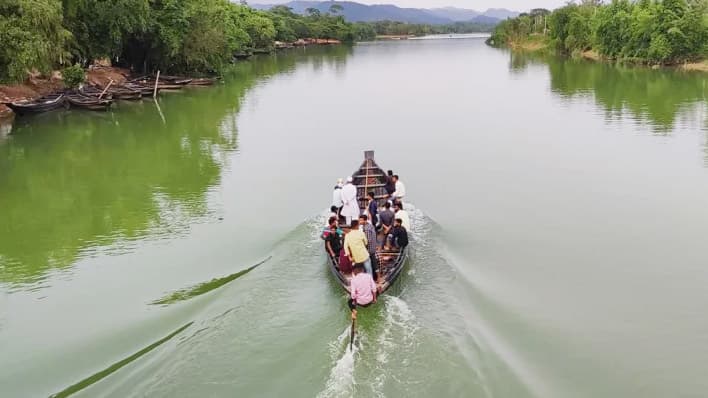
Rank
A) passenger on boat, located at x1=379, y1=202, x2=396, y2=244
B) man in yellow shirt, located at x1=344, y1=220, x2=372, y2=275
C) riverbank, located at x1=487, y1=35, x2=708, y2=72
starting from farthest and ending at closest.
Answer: riverbank, located at x1=487, y1=35, x2=708, y2=72 → passenger on boat, located at x1=379, y1=202, x2=396, y2=244 → man in yellow shirt, located at x1=344, y1=220, x2=372, y2=275

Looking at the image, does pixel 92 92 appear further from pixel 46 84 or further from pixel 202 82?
pixel 202 82

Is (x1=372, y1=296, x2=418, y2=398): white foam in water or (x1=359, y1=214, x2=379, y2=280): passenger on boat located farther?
(x1=359, y1=214, x2=379, y2=280): passenger on boat

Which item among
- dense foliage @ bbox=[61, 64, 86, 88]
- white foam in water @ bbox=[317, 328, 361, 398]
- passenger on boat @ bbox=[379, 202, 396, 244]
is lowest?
white foam in water @ bbox=[317, 328, 361, 398]

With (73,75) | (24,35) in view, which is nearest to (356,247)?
(24,35)

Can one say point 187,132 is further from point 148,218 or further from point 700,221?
point 700,221

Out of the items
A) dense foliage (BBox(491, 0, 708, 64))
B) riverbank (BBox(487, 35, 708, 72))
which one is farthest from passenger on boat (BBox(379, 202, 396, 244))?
dense foliage (BBox(491, 0, 708, 64))

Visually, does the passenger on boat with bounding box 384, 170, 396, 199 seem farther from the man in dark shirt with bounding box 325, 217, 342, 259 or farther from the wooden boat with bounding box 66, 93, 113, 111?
the wooden boat with bounding box 66, 93, 113, 111

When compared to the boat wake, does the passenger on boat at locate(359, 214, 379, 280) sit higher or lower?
higher

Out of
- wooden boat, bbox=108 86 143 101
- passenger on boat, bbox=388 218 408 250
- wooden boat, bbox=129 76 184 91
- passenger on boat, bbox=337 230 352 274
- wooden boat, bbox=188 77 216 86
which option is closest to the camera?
passenger on boat, bbox=337 230 352 274
